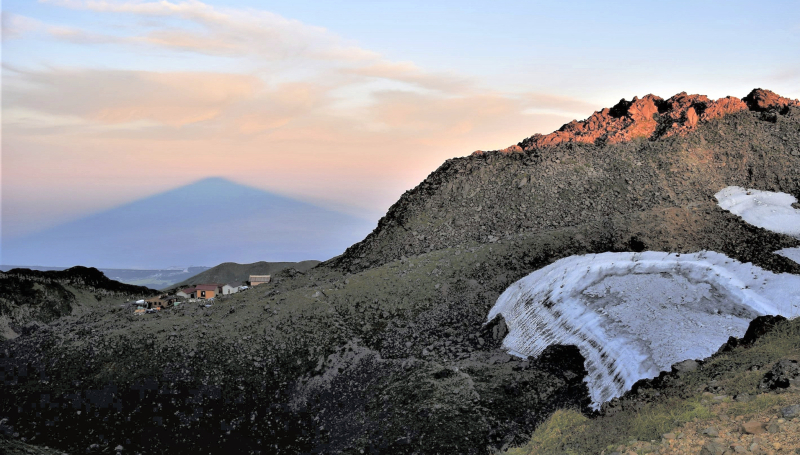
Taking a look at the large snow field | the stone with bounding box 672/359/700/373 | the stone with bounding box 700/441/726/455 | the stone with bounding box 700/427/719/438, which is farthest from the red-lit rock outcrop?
the stone with bounding box 700/441/726/455

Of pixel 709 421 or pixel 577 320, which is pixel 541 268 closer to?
pixel 577 320

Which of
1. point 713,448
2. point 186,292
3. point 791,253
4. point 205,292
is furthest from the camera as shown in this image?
point 186,292

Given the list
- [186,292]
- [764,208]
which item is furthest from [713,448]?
[186,292]

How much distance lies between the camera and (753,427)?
35.0 ft

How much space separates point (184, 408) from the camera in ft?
78.1

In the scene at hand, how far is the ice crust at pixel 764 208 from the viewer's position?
36.1m

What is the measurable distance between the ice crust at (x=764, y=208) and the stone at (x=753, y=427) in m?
29.2

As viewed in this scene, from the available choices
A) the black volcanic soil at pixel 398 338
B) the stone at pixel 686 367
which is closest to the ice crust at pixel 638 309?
the black volcanic soil at pixel 398 338

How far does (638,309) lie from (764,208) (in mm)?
23041

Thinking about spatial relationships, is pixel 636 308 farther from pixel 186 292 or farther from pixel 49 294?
pixel 186 292

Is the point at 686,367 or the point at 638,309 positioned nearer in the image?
the point at 686,367

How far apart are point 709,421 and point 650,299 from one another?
11.3m

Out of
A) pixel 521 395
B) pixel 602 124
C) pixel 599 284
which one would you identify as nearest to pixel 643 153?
pixel 602 124

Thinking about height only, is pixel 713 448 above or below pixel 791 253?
below
